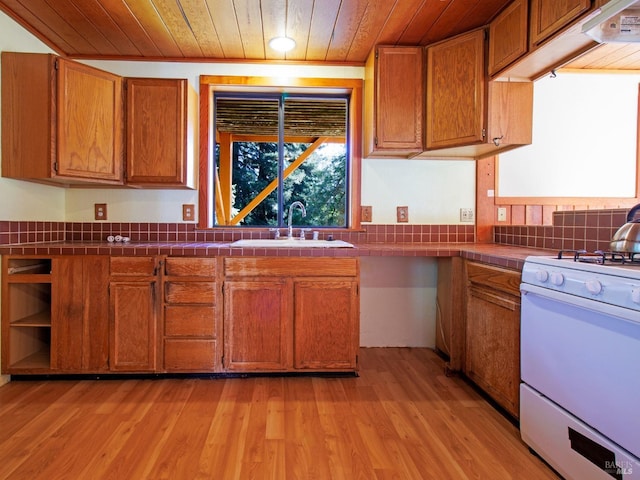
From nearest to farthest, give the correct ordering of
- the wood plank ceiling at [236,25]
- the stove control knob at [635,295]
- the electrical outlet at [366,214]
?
the stove control knob at [635,295] < the wood plank ceiling at [236,25] < the electrical outlet at [366,214]

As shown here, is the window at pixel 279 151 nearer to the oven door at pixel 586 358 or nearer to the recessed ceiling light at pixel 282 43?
the recessed ceiling light at pixel 282 43

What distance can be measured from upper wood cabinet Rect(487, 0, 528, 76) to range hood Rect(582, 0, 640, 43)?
0.48 meters

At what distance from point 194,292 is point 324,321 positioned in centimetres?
79

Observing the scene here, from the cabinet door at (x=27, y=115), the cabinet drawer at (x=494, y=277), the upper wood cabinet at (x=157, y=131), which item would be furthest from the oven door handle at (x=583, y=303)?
the cabinet door at (x=27, y=115)

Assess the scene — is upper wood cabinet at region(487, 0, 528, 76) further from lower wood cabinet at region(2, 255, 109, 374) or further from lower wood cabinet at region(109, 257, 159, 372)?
lower wood cabinet at region(2, 255, 109, 374)

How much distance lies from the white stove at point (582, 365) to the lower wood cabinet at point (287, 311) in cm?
98

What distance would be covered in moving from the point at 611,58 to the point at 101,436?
12.3ft

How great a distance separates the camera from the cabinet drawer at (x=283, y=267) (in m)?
2.23

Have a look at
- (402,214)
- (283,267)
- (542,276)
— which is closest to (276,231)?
(283,267)

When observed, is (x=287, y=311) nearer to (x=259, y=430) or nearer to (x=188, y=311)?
(x=188, y=311)

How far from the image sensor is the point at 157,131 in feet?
8.12

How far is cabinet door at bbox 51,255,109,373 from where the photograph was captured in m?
2.19

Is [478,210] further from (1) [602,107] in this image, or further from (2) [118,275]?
(2) [118,275]

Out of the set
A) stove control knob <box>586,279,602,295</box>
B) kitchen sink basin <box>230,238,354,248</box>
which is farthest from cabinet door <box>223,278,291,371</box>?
stove control knob <box>586,279,602,295</box>
